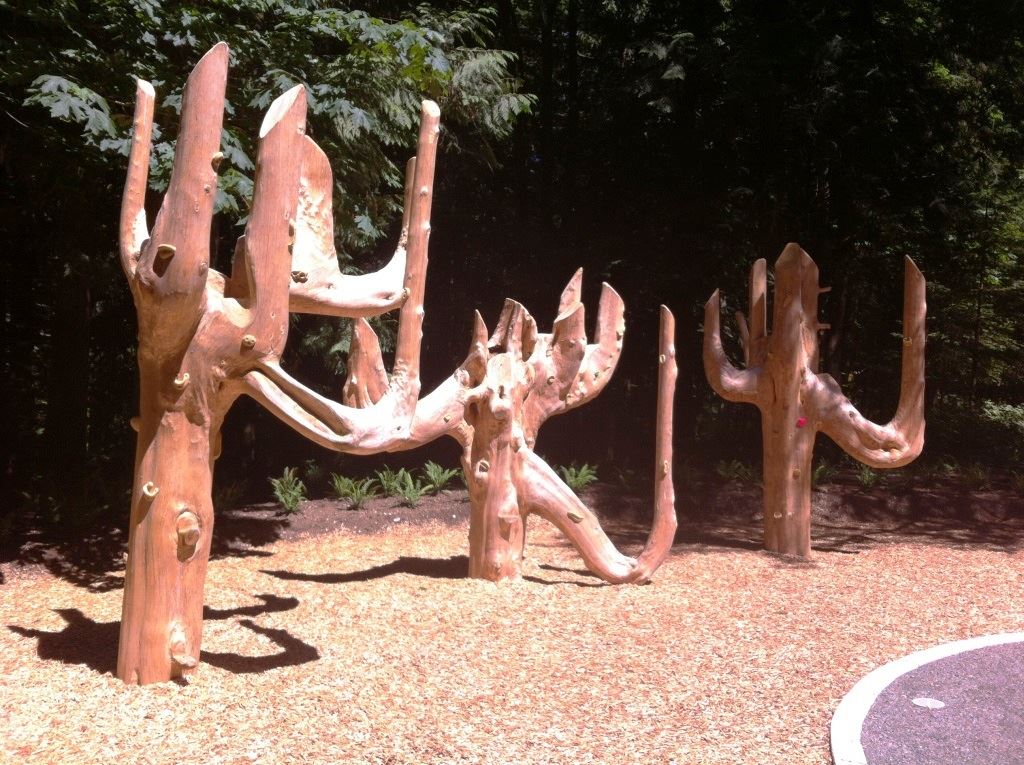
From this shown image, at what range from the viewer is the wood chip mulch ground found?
3820 millimetres

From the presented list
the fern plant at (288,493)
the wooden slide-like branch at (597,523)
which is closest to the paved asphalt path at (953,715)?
the wooden slide-like branch at (597,523)

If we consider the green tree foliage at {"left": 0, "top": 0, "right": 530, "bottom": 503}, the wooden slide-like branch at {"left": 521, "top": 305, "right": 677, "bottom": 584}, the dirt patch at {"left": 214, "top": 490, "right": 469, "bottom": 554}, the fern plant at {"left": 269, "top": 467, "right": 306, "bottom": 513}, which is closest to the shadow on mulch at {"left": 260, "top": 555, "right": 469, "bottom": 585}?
the wooden slide-like branch at {"left": 521, "top": 305, "right": 677, "bottom": 584}

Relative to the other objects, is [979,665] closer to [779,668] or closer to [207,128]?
[779,668]

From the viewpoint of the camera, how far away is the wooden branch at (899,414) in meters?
8.09

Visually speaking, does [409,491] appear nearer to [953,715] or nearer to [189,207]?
[189,207]

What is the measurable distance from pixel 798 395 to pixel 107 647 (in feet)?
19.1

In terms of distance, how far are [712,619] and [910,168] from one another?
8209 mm

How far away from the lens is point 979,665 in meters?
5.09

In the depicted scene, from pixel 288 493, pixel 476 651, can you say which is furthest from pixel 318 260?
pixel 288 493

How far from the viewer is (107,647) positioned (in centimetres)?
496

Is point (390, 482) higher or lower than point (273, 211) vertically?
lower

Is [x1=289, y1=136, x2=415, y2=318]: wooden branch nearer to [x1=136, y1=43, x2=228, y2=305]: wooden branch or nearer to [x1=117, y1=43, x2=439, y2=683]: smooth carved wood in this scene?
[x1=117, y1=43, x2=439, y2=683]: smooth carved wood

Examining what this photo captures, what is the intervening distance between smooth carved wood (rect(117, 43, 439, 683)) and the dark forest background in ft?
7.59

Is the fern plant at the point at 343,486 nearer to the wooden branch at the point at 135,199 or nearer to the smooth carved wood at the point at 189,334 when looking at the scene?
the smooth carved wood at the point at 189,334
